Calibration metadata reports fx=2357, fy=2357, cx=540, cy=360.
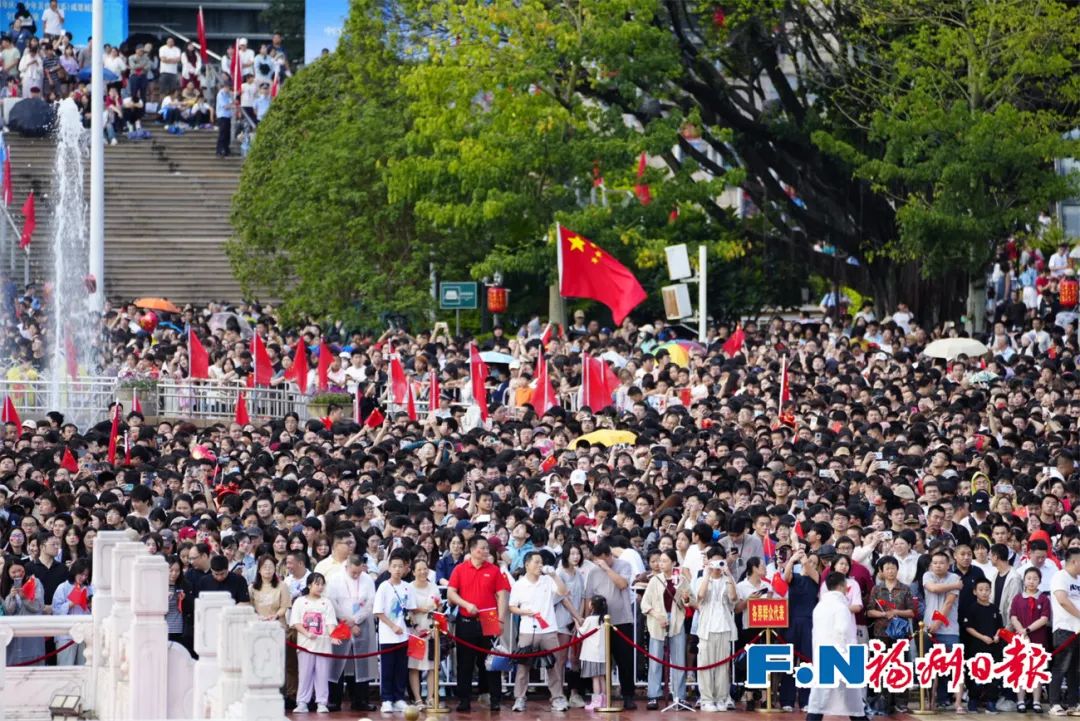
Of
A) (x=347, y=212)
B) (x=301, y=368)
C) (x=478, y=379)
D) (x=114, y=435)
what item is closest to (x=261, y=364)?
(x=301, y=368)

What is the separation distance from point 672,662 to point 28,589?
5.53 m

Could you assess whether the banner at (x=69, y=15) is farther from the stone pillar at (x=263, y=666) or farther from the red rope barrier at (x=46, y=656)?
the stone pillar at (x=263, y=666)

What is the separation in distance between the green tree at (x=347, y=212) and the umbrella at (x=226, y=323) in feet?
3.33

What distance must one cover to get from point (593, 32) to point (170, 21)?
3246 centimetres

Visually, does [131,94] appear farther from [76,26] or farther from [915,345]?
[915,345]

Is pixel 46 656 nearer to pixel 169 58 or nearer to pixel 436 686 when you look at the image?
pixel 436 686

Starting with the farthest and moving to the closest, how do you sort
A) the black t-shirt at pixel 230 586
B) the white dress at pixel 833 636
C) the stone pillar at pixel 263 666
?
the black t-shirt at pixel 230 586 < the white dress at pixel 833 636 < the stone pillar at pixel 263 666

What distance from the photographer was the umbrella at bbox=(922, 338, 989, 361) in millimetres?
34375

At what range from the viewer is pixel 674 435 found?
2630 cm

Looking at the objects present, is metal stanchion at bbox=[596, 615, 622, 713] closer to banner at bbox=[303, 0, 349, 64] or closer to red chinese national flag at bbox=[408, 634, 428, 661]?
red chinese national flag at bbox=[408, 634, 428, 661]

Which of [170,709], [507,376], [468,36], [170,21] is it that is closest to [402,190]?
[468,36]

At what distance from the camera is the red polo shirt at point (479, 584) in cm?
2006

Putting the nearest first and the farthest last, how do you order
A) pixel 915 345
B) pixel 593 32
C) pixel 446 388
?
pixel 446 388
pixel 915 345
pixel 593 32

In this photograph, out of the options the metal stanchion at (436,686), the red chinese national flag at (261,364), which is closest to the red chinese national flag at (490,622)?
the metal stanchion at (436,686)
